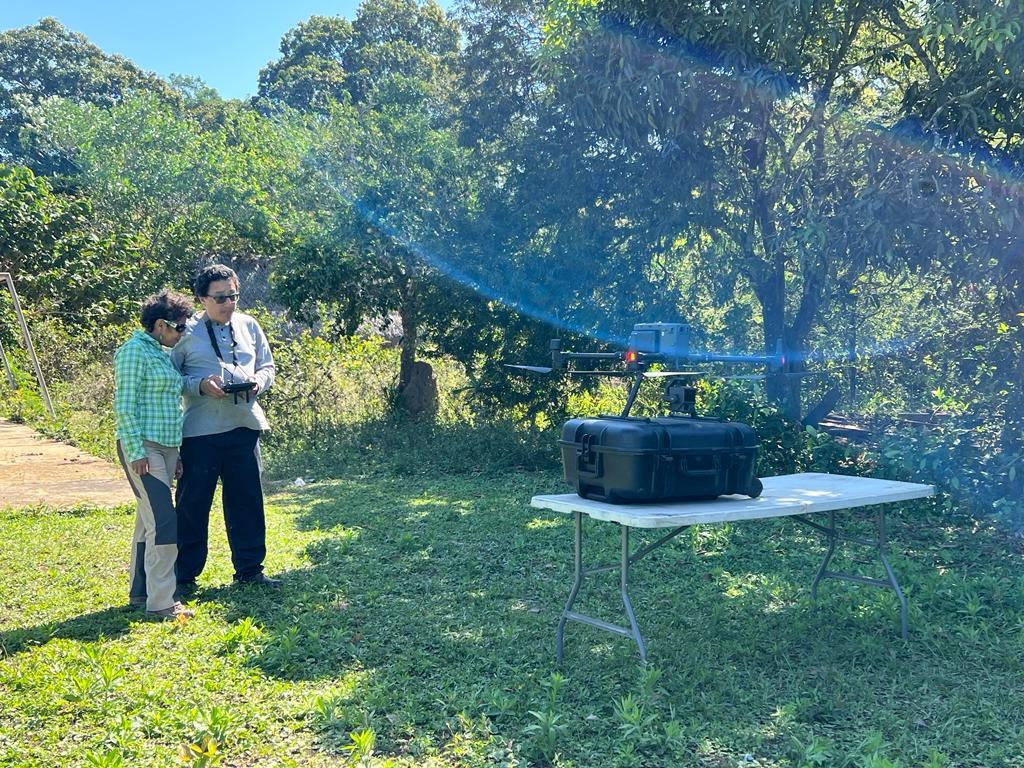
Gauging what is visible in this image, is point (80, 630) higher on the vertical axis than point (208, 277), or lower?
lower

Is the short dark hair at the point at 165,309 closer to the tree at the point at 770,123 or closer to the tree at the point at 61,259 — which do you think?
the tree at the point at 770,123

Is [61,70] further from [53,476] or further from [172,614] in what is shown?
[172,614]

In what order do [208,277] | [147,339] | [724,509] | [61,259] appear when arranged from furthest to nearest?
[61,259] → [208,277] → [147,339] → [724,509]

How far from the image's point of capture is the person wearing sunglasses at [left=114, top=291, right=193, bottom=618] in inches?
168

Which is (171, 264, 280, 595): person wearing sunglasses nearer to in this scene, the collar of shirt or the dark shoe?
the dark shoe

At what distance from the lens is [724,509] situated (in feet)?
11.5

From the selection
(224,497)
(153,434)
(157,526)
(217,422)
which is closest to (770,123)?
(217,422)

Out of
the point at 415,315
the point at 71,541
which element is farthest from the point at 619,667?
the point at 415,315

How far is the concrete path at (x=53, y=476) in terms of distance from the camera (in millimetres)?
7141

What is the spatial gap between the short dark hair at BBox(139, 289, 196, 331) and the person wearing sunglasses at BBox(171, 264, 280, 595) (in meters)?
0.16

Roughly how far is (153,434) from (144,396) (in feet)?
0.58

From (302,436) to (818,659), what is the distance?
730 centimetres

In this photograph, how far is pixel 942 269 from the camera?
627 cm

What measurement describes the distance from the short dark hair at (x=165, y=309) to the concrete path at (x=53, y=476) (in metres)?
3.08
